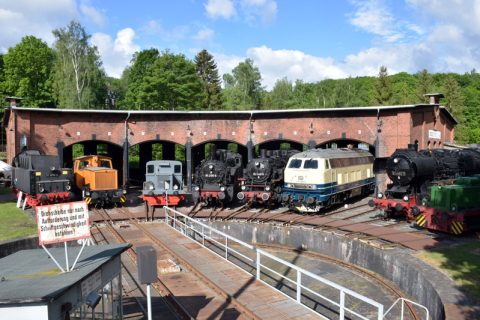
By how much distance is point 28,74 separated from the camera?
4681 centimetres

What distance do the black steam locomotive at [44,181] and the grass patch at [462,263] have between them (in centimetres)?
1644

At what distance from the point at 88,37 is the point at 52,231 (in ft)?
146

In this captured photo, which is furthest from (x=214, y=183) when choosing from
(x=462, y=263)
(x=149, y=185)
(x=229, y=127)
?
(x=462, y=263)

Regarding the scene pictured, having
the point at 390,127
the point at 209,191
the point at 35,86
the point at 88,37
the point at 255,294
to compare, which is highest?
the point at 88,37

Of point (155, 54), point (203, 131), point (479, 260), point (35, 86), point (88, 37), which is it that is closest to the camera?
point (479, 260)

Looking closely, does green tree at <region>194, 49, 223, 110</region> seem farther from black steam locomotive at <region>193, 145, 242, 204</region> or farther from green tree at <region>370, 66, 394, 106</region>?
black steam locomotive at <region>193, 145, 242, 204</region>

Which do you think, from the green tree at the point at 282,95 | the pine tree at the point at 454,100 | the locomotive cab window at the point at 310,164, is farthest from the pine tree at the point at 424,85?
the locomotive cab window at the point at 310,164

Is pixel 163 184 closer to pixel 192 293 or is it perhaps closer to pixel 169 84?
pixel 192 293

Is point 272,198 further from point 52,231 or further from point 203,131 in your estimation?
point 52,231

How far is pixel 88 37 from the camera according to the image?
145 ft

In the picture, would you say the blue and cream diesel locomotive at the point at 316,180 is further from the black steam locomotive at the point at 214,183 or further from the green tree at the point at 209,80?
the green tree at the point at 209,80

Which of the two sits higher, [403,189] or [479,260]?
[403,189]

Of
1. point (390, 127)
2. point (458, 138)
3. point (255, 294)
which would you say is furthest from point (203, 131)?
point (458, 138)

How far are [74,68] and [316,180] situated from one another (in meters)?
36.4
